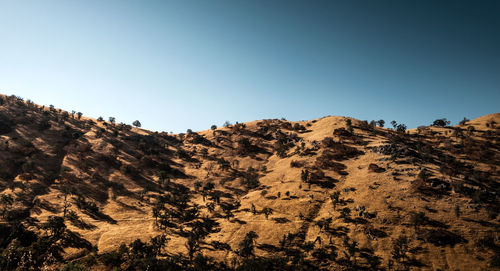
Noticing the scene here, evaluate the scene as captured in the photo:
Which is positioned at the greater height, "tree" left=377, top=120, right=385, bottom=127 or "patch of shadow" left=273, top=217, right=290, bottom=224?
"tree" left=377, top=120, right=385, bottom=127

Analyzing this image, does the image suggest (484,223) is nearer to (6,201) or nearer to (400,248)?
(400,248)

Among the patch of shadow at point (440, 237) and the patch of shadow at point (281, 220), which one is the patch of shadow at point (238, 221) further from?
the patch of shadow at point (440, 237)

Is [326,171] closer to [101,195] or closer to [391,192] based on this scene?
[391,192]

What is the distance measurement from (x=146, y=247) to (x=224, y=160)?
6322 cm

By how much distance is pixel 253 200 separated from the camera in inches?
3162

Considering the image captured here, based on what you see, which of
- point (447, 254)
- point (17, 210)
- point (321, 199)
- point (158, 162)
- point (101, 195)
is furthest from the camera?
point (158, 162)

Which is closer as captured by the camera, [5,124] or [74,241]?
[74,241]

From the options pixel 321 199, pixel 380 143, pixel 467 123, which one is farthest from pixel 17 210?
pixel 467 123

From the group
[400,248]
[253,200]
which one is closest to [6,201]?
[253,200]

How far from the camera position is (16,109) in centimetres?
12550

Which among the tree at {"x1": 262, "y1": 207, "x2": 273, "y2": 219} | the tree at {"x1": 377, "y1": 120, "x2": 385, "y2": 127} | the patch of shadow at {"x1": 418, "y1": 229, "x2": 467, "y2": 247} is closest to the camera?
the patch of shadow at {"x1": 418, "y1": 229, "x2": 467, "y2": 247}

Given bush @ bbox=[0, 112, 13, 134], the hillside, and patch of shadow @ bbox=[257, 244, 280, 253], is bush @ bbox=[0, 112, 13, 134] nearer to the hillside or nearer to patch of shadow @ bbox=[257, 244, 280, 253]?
the hillside

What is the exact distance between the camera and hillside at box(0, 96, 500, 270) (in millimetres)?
51094

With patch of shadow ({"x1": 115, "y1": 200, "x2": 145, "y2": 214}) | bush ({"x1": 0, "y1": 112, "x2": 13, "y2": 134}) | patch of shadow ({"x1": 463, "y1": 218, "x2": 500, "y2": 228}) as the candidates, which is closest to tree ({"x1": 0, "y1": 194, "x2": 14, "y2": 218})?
patch of shadow ({"x1": 115, "y1": 200, "x2": 145, "y2": 214})
